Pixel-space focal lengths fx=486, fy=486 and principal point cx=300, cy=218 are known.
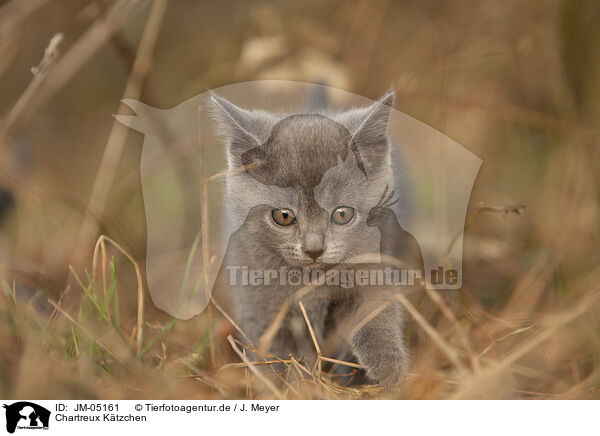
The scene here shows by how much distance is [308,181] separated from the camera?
3.16 ft

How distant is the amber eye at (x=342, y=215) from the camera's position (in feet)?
3.14

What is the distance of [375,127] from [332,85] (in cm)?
30

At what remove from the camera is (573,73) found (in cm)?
139

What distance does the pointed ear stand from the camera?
0.95m

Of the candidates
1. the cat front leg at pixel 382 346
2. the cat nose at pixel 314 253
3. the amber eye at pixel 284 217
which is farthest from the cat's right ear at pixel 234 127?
the cat front leg at pixel 382 346

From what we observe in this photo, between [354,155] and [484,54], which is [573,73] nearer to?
[484,54]

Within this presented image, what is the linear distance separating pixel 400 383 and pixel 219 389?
0.35m

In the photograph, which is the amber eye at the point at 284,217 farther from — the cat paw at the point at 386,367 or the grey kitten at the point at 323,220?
the cat paw at the point at 386,367

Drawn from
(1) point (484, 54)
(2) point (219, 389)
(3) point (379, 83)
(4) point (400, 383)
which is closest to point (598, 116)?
(1) point (484, 54)
